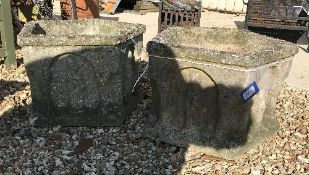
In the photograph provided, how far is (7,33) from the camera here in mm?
6684

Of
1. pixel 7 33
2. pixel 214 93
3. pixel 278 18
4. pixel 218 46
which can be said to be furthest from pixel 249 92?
pixel 278 18

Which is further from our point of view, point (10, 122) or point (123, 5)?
point (123, 5)

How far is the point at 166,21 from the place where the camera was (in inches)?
302

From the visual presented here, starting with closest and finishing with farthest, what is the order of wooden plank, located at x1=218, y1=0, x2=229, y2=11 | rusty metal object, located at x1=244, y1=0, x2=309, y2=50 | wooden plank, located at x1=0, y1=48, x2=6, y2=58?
wooden plank, located at x1=0, y1=48, x2=6, y2=58
rusty metal object, located at x1=244, y1=0, x2=309, y2=50
wooden plank, located at x1=218, y1=0, x2=229, y2=11

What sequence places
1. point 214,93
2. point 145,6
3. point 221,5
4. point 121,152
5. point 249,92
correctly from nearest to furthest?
1. point 249,92
2. point 214,93
3. point 121,152
4. point 145,6
5. point 221,5

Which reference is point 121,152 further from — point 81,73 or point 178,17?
point 178,17

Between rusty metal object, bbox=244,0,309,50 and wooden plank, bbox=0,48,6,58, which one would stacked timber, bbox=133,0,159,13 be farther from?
wooden plank, bbox=0,48,6,58

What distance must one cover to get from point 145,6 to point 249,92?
8.60m

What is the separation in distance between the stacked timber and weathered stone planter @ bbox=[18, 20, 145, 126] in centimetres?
715

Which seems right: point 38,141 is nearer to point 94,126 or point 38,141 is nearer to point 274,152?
point 94,126

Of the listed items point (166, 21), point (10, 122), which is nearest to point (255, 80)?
point (10, 122)

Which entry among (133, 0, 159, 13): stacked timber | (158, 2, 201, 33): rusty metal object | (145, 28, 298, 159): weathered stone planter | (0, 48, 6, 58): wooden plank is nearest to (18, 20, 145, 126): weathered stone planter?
(145, 28, 298, 159): weathered stone planter

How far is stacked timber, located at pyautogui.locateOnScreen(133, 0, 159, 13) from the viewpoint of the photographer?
1213cm

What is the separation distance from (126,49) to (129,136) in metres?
1.11
